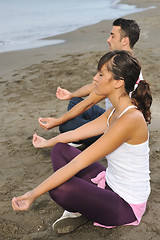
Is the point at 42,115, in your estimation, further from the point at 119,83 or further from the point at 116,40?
the point at 119,83

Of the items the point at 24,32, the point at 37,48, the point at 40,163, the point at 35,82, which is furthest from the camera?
the point at 24,32

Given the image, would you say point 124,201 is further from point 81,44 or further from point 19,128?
point 81,44

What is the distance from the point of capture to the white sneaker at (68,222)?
2512 millimetres

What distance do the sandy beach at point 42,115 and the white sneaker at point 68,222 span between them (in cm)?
5

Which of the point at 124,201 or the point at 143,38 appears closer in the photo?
the point at 124,201

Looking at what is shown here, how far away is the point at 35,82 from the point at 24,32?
6842mm

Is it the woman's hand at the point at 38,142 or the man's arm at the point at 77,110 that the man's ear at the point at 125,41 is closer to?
the man's arm at the point at 77,110

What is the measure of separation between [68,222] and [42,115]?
8.48ft

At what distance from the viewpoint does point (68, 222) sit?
2.54m

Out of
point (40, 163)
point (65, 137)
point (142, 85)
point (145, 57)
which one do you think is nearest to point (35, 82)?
point (145, 57)

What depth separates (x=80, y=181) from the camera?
233 centimetres

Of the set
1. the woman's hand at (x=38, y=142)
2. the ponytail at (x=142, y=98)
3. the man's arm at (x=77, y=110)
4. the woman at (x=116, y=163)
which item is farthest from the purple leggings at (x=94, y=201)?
the man's arm at (x=77, y=110)

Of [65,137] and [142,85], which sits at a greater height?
[142,85]

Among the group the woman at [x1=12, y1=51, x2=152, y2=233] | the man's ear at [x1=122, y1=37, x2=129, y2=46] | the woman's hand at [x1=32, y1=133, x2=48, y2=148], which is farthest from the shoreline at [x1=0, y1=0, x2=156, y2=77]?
the woman at [x1=12, y1=51, x2=152, y2=233]
